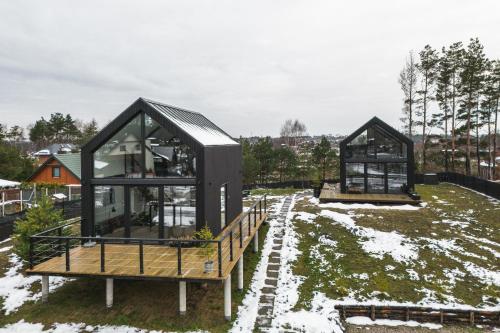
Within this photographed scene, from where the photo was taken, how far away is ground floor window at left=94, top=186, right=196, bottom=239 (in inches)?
404

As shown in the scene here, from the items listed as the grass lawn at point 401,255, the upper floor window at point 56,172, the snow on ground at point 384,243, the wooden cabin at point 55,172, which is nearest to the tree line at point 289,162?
the grass lawn at point 401,255

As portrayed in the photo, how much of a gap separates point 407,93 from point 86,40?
30.9 meters

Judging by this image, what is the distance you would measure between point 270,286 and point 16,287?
8.11m

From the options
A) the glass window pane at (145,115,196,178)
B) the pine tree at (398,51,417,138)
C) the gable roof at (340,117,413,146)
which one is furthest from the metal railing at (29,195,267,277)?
the pine tree at (398,51,417,138)

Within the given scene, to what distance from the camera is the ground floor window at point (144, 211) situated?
33.7ft

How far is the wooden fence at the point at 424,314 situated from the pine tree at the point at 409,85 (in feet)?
93.4

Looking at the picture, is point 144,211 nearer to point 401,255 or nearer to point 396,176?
point 401,255

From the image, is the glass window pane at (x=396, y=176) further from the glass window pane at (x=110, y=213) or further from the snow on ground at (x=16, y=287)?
the snow on ground at (x=16, y=287)

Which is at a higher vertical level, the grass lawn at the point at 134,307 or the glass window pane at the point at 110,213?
the glass window pane at the point at 110,213

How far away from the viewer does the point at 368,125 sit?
22188 millimetres

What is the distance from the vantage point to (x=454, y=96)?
31.3m

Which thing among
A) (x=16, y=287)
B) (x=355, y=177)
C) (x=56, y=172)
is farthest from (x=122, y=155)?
(x=56, y=172)

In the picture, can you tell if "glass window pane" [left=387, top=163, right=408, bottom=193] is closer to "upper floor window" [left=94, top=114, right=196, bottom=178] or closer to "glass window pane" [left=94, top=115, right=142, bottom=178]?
"upper floor window" [left=94, top=114, right=196, bottom=178]

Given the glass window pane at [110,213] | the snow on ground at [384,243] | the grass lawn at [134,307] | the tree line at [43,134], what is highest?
the tree line at [43,134]
